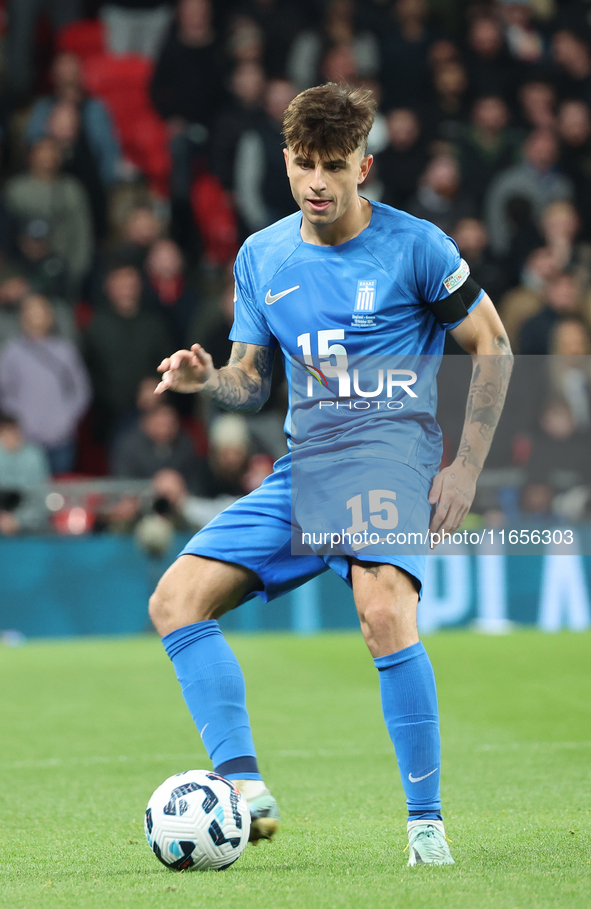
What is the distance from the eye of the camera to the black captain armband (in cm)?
404

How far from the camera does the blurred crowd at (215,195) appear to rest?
38.2 ft

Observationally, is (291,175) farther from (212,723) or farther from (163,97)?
(163,97)

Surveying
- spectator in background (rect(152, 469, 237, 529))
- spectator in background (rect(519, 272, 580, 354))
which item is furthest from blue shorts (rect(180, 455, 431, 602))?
spectator in background (rect(519, 272, 580, 354))

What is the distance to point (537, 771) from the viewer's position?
18.5 feet

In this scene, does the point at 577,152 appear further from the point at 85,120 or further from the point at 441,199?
the point at 85,120

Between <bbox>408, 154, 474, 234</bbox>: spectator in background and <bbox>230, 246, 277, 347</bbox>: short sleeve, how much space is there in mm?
8790

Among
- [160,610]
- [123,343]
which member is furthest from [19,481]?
[160,610]

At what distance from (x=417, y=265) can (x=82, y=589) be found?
25.0 ft

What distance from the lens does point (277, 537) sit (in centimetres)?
407

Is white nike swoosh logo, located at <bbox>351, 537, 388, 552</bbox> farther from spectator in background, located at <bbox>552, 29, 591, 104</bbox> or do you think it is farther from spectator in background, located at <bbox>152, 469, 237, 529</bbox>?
spectator in background, located at <bbox>552, 29, 591, 104</bbox>

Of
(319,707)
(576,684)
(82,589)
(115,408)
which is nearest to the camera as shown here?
(319,707)

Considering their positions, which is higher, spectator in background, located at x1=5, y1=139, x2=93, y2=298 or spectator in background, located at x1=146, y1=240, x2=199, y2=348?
spectator in background, located at x1=5, y1=139, x2=93, y2=298

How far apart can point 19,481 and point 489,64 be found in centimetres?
751

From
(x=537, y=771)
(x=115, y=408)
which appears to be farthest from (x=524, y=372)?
(x=537, y=771)
